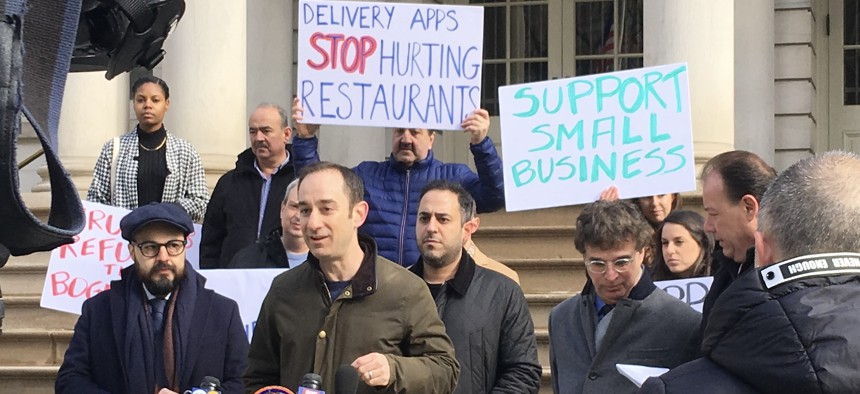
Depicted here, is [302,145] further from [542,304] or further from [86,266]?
[542,304]

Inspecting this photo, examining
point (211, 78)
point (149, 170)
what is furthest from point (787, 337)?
point (211, 78)

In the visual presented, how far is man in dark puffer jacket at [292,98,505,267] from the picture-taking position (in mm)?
7824

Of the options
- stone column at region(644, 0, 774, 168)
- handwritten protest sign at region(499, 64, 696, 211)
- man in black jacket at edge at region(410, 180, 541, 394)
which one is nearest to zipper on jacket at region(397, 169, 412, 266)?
handwritten protest sign at region(499, 64, 696, 211)

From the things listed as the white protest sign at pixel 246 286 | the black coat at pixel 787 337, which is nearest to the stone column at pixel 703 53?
the white protest sign at pixel 246 286

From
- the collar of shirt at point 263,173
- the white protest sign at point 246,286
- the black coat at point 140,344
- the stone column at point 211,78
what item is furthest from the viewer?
the stone column at point 211,78

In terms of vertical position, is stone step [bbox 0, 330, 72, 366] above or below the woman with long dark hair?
below

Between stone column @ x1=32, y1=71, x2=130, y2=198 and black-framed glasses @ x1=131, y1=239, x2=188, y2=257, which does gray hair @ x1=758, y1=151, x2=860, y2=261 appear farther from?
stone column @ x1=32, y1=71, x2=130, y2=198

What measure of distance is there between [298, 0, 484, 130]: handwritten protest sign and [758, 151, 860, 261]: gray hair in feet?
17.1

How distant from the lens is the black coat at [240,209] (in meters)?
8.88

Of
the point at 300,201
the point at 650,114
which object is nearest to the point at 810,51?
the point at 650,114

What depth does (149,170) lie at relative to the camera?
32.5 feet

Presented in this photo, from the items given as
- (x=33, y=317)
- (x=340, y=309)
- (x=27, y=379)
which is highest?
(x=340, y=309)

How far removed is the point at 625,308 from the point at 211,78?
7.96m

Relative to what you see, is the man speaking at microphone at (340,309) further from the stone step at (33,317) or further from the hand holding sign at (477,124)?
the stone step at (33,317)
